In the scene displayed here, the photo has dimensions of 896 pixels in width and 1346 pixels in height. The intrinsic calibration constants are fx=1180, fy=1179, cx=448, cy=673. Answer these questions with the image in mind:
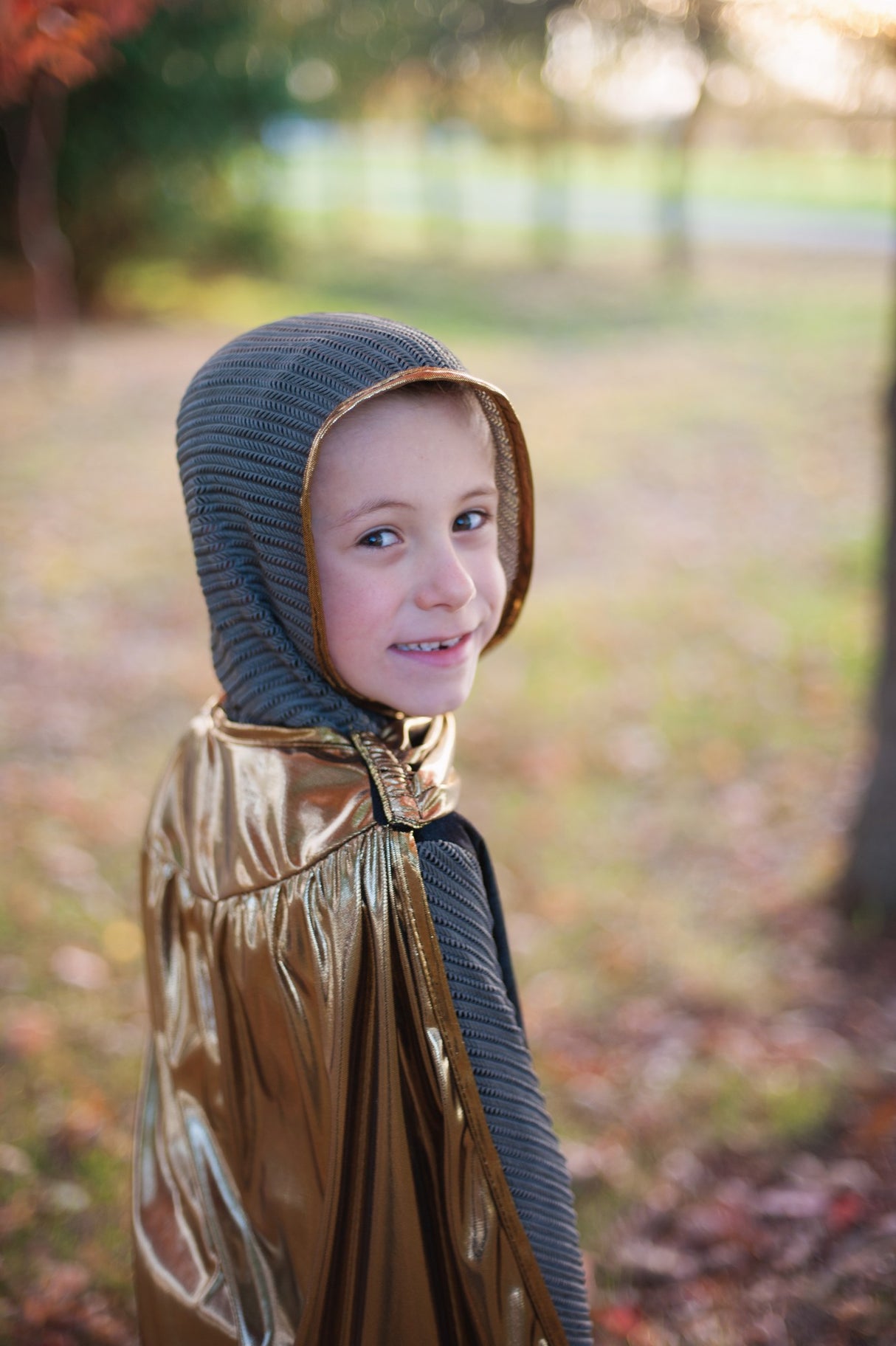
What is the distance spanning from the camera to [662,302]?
682 inches

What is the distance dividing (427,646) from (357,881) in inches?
13.7

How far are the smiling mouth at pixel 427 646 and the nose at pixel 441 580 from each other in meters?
0.07

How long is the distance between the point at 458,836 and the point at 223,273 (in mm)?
17135

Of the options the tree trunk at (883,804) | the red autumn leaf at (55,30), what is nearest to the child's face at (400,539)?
the red autumn leaf at (55,30)

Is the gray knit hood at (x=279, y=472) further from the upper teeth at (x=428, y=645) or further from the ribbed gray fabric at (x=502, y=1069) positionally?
the ribbed gray fabric at (x=502, y=1069)

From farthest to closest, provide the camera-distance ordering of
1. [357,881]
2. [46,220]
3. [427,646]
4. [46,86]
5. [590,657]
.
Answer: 1. [46,220]
2. [590,657]
3. [46,86]
4. [427,646]
5. [357,881]

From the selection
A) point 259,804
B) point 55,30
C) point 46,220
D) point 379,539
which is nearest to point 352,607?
point 379,539

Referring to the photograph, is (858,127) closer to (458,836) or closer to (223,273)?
(458,836)

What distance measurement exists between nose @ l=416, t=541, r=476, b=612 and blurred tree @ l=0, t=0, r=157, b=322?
1.73 metres

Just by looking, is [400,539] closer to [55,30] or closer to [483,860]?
[483,860]

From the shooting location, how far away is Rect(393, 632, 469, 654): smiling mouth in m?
1.68

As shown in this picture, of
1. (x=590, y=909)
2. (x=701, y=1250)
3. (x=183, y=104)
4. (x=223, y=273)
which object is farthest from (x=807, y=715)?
(x=223, y=273)

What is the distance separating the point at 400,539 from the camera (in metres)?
1.63

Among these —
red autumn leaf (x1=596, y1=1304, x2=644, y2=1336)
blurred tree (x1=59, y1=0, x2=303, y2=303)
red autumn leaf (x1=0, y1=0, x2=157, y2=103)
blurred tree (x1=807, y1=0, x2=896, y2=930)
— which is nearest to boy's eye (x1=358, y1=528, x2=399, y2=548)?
red autumn leaf (x1=0, y1=0, x2=157, y2=103)
